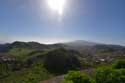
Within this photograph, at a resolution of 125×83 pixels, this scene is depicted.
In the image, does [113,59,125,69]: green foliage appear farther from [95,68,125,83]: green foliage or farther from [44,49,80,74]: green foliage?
[44,49,80,74]: green foliage

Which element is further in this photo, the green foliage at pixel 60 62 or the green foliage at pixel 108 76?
the green foliage at pixel 60 62

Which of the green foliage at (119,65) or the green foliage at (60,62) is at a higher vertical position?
the green foliage at (119,65)

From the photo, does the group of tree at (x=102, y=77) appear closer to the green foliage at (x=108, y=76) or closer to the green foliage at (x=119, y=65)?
the green foliage at (x=108, y=76)

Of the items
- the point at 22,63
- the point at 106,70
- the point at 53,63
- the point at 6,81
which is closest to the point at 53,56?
the point at 53,63

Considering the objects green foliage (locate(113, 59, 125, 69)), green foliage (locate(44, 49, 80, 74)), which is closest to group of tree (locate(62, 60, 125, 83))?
green foliage (locate(113, 59, 125, 69))

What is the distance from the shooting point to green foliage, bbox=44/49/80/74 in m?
110

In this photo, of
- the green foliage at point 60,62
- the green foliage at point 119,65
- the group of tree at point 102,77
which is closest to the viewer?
the group of tree at point 102,77

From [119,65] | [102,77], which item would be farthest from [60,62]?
[102,77]

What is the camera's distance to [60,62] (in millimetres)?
112562

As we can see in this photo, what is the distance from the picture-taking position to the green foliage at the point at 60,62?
110 m

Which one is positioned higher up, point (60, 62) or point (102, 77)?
point (102, 77)

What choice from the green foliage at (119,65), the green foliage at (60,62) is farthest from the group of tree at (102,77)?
the green foliage at (60,62)

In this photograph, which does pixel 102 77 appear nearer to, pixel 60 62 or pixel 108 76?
pixel 108 76

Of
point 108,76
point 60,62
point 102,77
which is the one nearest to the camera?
point 108,76
